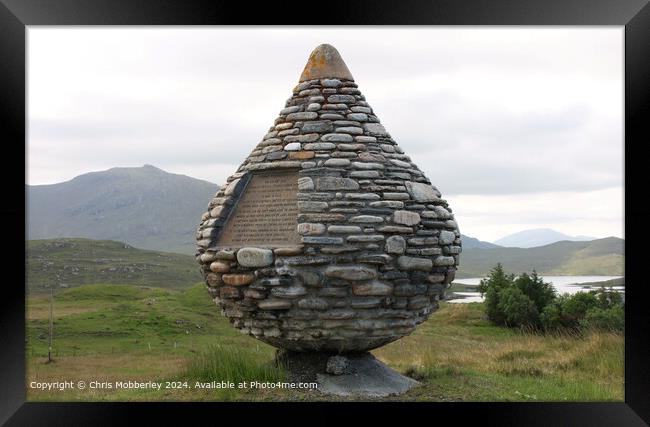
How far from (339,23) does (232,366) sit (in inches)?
178

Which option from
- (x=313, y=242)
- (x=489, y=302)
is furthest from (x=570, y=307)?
(x=313, y=242)

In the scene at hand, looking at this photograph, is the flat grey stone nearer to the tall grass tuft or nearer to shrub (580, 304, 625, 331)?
the tall grass tuft

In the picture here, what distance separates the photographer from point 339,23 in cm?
748

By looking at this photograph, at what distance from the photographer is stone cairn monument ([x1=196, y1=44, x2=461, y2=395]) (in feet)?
26.0

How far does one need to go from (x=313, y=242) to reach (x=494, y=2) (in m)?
3.31

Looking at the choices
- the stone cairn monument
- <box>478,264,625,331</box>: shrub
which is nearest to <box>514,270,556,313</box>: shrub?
<box>478,264,625,331</box>: shrub

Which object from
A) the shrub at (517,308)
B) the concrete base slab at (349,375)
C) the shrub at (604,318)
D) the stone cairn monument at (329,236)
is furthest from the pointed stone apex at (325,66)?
the shrub at (604,318)

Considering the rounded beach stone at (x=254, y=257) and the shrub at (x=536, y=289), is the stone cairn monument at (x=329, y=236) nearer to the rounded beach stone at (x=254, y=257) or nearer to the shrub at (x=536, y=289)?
the rounded beach stone at (x=254, y=257)

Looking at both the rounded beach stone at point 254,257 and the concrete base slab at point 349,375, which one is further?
the concrete base slab at point 349,375

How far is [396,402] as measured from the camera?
8.05 metres

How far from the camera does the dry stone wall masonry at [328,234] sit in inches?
312

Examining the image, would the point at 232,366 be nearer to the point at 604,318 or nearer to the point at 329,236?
the point at 329,236

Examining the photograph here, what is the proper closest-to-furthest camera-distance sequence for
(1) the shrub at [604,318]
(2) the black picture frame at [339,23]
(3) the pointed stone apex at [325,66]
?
(2) the black picture frame at [339,23] → (3) the pointed stone apex at [325,66] → (1) the shrub at [604,318]

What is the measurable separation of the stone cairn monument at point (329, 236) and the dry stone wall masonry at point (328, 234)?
0.01 metres
